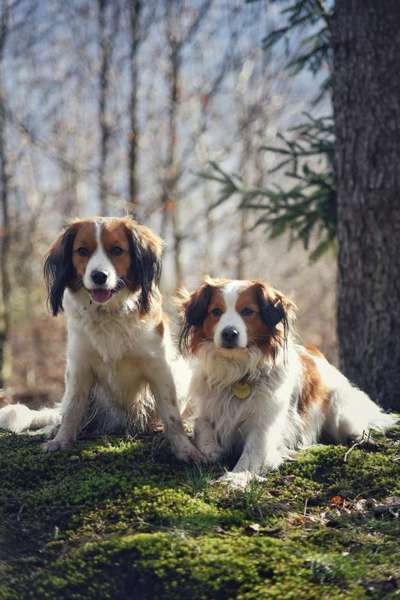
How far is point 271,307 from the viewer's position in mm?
4477

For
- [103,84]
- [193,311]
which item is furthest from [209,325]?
[103,84]

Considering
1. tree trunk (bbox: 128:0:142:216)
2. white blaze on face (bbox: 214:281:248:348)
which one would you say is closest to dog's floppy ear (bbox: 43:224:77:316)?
white blaze on face (bbox: 214:281:248:348)

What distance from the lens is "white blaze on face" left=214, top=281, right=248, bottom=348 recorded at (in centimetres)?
429

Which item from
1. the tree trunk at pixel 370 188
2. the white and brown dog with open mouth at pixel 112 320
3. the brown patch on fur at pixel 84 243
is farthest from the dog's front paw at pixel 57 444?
the tree trunk at pixel 370 188

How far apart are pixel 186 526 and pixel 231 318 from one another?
1.47m

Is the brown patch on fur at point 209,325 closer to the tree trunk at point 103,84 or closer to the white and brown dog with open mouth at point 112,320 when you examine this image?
the white and brown dog with open mouth at point 112,320

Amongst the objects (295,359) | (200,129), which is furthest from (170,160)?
(295,359)

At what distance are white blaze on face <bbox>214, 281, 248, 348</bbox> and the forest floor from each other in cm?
84

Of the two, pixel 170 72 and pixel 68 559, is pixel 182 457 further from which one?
pixel 170 72

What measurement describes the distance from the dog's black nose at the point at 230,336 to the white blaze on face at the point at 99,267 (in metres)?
0.76

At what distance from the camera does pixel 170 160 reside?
14859 millimetres

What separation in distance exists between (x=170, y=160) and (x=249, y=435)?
37.0 ft

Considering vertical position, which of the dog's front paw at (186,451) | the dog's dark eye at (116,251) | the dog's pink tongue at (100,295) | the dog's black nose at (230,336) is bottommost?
the dog's front paw at (186,451)

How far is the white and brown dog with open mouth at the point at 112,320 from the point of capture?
4.13m
